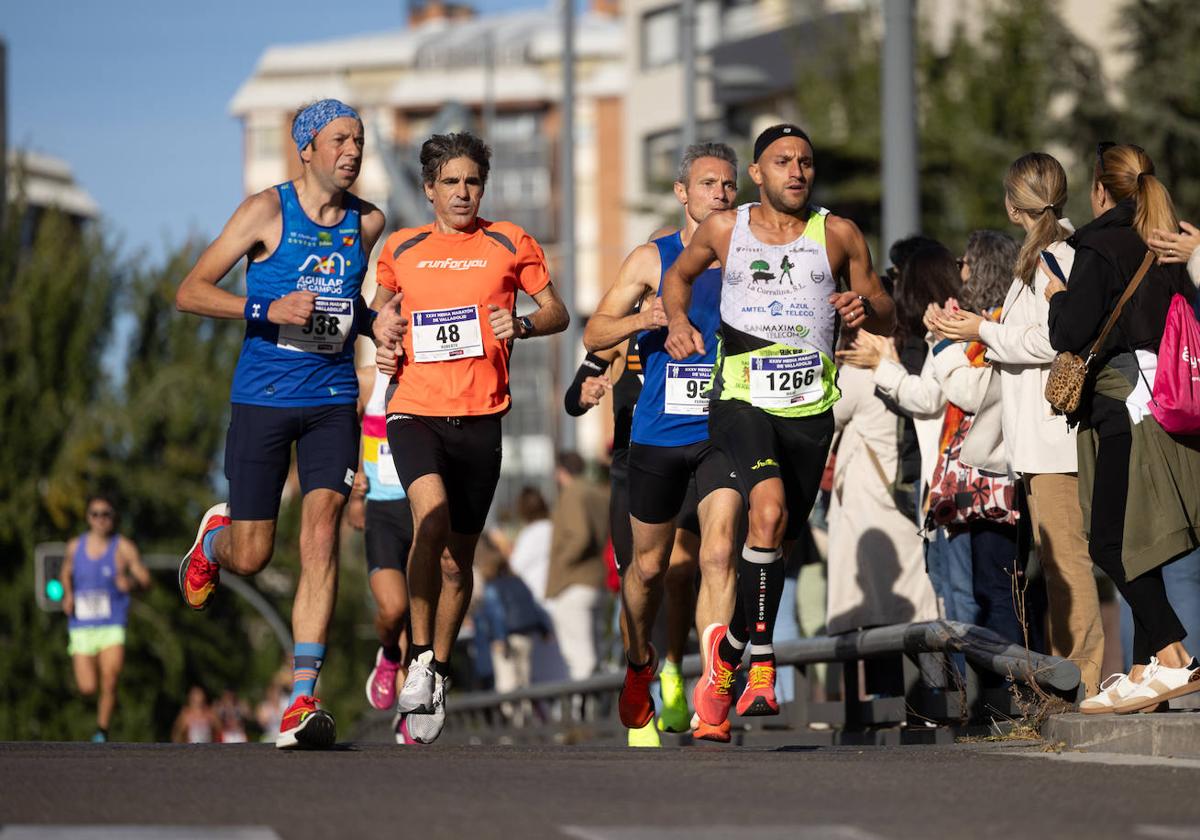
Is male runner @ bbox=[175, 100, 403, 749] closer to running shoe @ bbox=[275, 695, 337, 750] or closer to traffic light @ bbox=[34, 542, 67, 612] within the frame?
running shoe @ bbox=[275, 695, 337, 750]

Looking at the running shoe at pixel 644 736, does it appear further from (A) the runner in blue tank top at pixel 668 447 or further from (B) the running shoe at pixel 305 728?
(B) the running shoe at pixel 305 728

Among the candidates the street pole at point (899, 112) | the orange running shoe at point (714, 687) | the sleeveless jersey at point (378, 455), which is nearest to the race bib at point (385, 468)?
→ the sleeveless jersey at point (378, 455)

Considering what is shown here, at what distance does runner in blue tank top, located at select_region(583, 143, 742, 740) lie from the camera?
34.8 ft

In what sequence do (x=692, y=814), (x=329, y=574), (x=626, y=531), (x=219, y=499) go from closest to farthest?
(x=692, y=814), (x=329, y=574), (x=626, y=531), (x=219, y=499)

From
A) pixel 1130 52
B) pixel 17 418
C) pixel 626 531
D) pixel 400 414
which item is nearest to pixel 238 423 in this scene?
pixel 400 414

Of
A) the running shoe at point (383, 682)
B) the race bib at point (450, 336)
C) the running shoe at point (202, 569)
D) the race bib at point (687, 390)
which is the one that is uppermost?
the race bib at point (450, 336)

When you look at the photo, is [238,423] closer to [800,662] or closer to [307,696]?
[307,696]

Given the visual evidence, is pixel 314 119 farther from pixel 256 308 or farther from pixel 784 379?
pixel 784 379

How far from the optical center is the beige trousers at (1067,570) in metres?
11.0

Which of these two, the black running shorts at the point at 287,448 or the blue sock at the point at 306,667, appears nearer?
the blue sock at the point at 306,667

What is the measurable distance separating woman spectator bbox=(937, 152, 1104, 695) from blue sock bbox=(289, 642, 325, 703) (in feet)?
10.1

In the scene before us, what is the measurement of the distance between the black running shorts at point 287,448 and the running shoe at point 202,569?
786mm

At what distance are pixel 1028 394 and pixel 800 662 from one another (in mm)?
2198

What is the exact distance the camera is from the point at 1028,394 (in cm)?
1096
